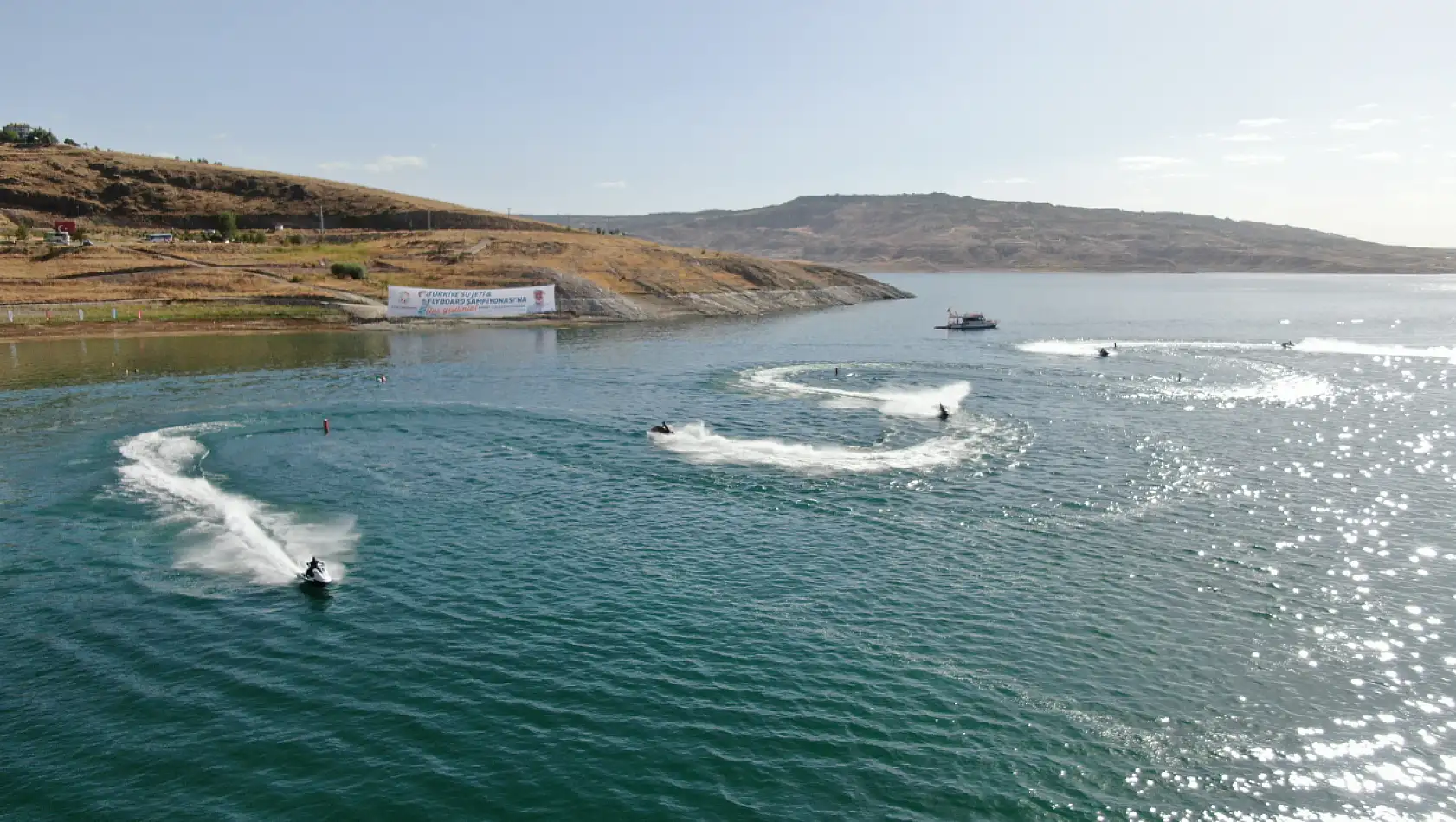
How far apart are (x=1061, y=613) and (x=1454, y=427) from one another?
199 feet

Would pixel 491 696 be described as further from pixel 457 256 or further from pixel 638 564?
pixel 457 256

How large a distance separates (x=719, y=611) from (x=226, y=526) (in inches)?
1110

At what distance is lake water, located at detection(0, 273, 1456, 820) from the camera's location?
88.3ft

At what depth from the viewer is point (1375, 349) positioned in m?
126

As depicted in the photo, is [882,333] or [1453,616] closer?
[1453,616]

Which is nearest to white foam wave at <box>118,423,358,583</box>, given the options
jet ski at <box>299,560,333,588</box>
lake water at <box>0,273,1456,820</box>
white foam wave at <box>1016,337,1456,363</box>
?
lake water at <box>0,273,1456,820</box>

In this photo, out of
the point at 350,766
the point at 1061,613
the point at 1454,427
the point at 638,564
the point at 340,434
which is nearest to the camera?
the point at 350,766

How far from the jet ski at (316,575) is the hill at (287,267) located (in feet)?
329

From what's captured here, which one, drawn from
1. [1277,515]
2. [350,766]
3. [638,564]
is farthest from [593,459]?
[1277,515]

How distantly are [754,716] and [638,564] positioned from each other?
14.4 meters

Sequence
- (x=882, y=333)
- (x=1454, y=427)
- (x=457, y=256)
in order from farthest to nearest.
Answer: (x=457, y=256), (x=882, y=333), (x=1454, y=427)

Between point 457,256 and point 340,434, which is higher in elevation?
point 457,256

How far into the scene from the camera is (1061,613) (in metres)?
38.0

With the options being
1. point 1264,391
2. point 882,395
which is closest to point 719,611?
point 882,395
